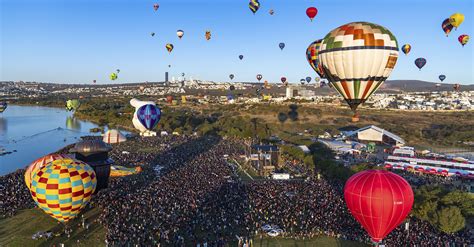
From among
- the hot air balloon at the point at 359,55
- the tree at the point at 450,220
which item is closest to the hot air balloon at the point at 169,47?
the hot air balloon at the point at 359,55

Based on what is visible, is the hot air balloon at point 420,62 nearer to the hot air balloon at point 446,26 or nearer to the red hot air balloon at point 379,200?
the hot air balloon at point 446,26

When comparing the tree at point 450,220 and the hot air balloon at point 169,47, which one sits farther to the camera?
the hot air balloon at point 169,47

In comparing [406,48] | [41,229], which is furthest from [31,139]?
[406,48]

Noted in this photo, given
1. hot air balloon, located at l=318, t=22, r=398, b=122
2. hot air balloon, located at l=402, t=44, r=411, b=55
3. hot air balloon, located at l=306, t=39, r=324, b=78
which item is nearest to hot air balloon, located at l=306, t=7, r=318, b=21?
hot air balloon, located at l=306, t=39, r=324, b=78

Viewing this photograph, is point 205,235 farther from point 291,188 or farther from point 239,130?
point 239,130

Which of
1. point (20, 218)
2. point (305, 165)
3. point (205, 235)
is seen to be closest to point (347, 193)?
point (205, 235)

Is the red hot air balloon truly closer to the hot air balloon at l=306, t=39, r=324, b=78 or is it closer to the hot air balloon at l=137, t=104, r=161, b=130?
the hot air balloon at l=306, t=39, r=324, b=78

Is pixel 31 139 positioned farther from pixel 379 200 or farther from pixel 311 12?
pixel 379 200
